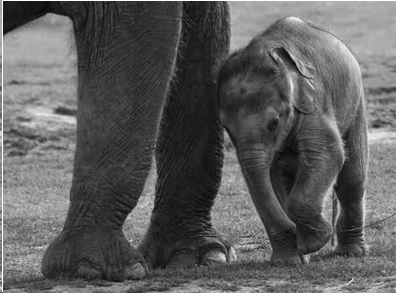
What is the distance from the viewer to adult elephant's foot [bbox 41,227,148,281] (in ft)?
19.0

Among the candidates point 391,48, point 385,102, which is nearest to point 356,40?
point 391,48

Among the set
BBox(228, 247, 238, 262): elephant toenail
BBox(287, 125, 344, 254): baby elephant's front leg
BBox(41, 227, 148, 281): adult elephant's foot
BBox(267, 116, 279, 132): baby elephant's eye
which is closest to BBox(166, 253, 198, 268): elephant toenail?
BBox(228, 247, 238, 262): elephant toenail

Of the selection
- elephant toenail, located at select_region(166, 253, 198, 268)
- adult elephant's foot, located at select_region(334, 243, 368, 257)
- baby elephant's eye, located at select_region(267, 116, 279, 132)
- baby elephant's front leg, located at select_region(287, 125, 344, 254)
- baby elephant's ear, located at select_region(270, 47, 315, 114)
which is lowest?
elephant toenail, located at select_region(166, 253, 198, 268)

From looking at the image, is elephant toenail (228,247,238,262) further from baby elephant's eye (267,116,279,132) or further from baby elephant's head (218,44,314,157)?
baby elephant's eye (267,116,279,132)

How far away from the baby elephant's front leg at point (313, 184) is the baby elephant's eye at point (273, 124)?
0.15m

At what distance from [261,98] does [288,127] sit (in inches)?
7.4

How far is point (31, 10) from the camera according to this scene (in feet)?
19.6

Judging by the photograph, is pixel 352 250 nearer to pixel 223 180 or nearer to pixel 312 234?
pixel 312 234

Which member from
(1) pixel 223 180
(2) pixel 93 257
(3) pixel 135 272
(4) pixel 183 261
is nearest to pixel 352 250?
(4) pixel 183 261

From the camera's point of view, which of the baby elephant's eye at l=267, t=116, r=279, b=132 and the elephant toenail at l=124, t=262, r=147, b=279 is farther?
the baby elephant's eye at l=267, t=116, r=279, b=132

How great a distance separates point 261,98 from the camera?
19.8 feet

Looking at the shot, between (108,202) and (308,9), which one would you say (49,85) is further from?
(108,202)

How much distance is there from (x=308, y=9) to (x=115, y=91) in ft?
45.1

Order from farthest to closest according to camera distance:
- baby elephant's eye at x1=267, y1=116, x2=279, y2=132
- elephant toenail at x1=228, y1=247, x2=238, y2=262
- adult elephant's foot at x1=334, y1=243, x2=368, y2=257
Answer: elephant toenail at x1=228, y1=247, x2=238, y2=262, adult elephant's foot at x1=334, y1=243, x2=368, y2=257, baby elephant's eye at x1=267, y1=116, x2=279, y2=132
